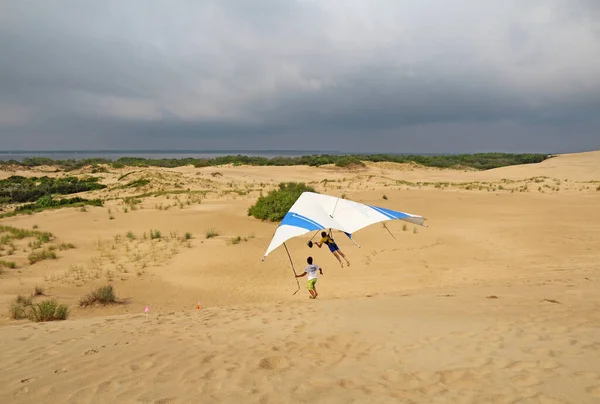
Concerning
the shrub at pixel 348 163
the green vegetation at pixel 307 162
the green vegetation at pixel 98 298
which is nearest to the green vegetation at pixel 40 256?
the green vegetation at pixel 98 298

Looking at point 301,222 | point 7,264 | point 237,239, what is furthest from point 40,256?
point 301,222

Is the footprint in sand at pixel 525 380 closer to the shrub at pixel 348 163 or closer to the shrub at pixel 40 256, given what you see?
the shrub at pixel 40 256

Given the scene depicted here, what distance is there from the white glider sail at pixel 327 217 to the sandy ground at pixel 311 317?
184 centimetres

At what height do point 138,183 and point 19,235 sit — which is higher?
point 138,183

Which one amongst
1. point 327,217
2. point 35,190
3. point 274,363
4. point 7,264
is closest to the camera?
point 274,363

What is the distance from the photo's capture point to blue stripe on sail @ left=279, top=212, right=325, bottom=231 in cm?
882

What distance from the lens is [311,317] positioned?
318 inches

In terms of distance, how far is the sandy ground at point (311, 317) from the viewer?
4.65 metres

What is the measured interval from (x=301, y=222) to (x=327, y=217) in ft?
2.41

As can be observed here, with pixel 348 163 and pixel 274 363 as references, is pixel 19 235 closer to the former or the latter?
pixel 274 363

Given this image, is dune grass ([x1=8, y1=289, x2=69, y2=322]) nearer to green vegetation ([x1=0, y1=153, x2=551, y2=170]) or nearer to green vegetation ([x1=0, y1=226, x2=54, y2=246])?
green vegetation ([x1=0, y1=226, x2=54, y2=246])

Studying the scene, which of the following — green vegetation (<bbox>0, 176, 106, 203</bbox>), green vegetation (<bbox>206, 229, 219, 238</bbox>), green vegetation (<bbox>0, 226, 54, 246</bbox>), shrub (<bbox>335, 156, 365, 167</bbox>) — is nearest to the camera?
green vegetation (<bbox>0, 226, 54, 246</bbox>)

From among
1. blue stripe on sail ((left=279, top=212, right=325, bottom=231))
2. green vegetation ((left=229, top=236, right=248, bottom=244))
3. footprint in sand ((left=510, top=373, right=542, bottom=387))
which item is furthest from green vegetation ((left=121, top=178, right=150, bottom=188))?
footprint in sand ((left=510, top=373, right=542, bottom=387))

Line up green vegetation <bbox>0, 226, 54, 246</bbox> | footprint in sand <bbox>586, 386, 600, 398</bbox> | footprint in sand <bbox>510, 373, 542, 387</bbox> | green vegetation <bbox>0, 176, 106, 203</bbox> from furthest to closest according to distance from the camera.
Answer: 1. green vegetation <bbox>0, 176, 106, 203</bbox>
2. green vegetation <bbox>0, 226, 54, 246</bbox>
3. footprint in sand <bbox>510, 373, 542, 387</bbox>
4. footprint in sand <bbox>586, 386, 600, 398</bbox>
